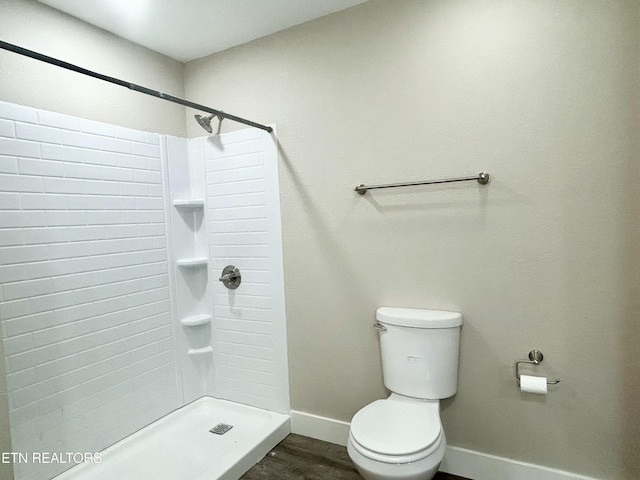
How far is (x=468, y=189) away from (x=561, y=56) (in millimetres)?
642

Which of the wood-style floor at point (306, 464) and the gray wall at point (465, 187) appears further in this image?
the wood-style floor at point (306, 464)

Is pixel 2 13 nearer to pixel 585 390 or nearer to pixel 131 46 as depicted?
pixel 131 46

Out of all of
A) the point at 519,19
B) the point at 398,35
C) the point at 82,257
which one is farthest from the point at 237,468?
the point at 519,19

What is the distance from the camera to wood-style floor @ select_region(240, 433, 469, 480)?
6.26 feet

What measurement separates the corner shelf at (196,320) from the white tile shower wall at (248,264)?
2.3 inches

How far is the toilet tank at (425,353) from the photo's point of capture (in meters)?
1.76

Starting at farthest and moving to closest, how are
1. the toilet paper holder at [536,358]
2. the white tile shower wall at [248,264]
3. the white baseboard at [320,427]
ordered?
the white tile shower wall at [248,264], the white baseboard at [320,427], the toilet paper holder at [536,358]

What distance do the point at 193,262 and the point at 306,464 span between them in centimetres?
134

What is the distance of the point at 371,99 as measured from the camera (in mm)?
1961

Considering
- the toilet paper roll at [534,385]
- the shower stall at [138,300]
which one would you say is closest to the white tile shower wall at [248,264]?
the shower stall at [138,300]

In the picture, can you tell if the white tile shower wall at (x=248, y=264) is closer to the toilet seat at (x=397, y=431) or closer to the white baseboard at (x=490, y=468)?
the white baseboard at (x=490, y=468)

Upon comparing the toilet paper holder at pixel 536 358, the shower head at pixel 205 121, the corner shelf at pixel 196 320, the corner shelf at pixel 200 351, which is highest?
the shower head at pixel 205 121

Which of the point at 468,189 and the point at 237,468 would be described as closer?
the point at 468,189

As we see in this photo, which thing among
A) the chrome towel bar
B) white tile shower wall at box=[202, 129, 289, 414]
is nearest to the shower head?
white tile shower wall at box=[202, 129, 289, 414]
